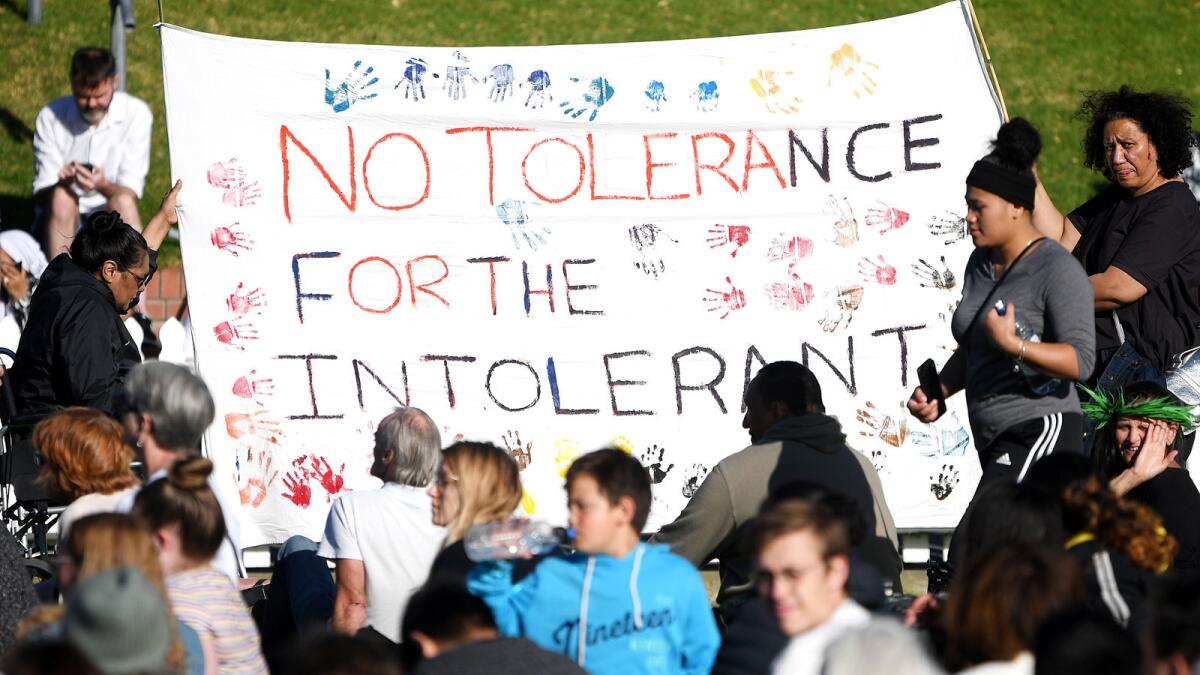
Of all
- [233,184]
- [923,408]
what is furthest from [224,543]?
[233,184]

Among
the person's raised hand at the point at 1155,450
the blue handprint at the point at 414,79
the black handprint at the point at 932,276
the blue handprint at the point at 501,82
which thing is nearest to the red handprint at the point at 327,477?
the blue handprint at the point at 414,79

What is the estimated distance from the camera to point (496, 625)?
3.87 metres

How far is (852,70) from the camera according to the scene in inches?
265

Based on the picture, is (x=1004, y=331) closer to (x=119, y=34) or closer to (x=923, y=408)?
(x=923, y=408)

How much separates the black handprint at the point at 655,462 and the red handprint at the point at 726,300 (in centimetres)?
63

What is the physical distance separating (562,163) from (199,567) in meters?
3.20

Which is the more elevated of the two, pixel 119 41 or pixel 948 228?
pixel 119 41

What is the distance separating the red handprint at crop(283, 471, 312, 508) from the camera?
6.58m

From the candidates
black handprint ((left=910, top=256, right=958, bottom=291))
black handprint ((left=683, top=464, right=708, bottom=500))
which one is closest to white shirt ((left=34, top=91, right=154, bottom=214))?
black handprint ((left=683, top=464, right=708, bottom=500))

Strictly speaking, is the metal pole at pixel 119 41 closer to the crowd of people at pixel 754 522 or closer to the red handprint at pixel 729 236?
the crowd of people at pixel 754 522

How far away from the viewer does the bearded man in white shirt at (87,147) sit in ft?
30.6

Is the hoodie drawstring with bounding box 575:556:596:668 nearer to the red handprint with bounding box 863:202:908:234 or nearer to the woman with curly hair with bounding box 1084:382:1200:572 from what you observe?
the woman with curly hair with bounding box 1084:382:1200:572

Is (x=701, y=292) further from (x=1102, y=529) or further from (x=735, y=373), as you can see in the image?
(x=1102, y=529)

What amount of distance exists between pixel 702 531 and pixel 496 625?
1.04 m
